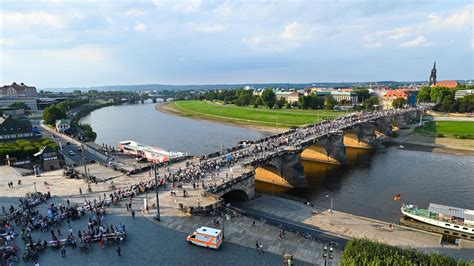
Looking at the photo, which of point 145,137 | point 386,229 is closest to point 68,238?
point 386,229

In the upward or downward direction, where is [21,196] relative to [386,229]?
upward

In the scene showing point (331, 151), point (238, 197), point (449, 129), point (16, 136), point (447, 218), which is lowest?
point (447, 218)

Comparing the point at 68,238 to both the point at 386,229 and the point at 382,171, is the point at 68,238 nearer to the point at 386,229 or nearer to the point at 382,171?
the point at 386,229

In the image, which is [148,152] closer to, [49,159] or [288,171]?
[49,159]

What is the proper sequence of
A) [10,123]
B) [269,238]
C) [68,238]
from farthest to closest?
[10,123], [269,238], [68,238]

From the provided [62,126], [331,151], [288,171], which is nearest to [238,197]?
[288,171]

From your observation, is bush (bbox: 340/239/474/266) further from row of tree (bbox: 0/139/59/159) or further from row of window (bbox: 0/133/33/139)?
row of window (bbox: 0/133/33/139)
